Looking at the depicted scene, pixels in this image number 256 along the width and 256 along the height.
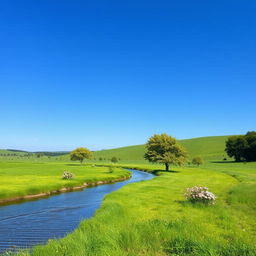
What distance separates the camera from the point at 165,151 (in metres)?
76.6

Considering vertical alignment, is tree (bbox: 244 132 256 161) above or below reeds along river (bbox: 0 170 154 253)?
above

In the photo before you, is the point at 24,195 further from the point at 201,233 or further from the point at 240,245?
the point at 240,245

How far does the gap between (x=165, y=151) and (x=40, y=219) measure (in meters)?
56.1

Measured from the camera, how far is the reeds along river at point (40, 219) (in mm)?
18188

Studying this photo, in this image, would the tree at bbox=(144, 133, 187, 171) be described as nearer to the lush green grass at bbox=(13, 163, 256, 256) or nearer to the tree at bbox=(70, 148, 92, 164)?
the lush green grass at bbox=(13, 163, 256, 256)

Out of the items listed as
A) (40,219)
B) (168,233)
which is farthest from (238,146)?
(168,233)

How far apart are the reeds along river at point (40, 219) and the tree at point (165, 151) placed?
1677 inches

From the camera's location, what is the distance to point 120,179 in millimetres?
63062

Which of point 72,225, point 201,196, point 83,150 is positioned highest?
point 83,150

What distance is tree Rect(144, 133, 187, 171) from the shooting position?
244 ft

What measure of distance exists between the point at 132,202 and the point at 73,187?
21.3m

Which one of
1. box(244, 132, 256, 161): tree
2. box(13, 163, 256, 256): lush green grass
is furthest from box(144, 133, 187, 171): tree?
box(244, 132, 256, 161): tree

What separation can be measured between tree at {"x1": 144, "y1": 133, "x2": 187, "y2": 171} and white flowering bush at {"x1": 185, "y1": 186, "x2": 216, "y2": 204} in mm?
49888

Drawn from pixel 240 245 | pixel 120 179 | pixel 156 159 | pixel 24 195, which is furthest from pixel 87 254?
pixel 156 159
